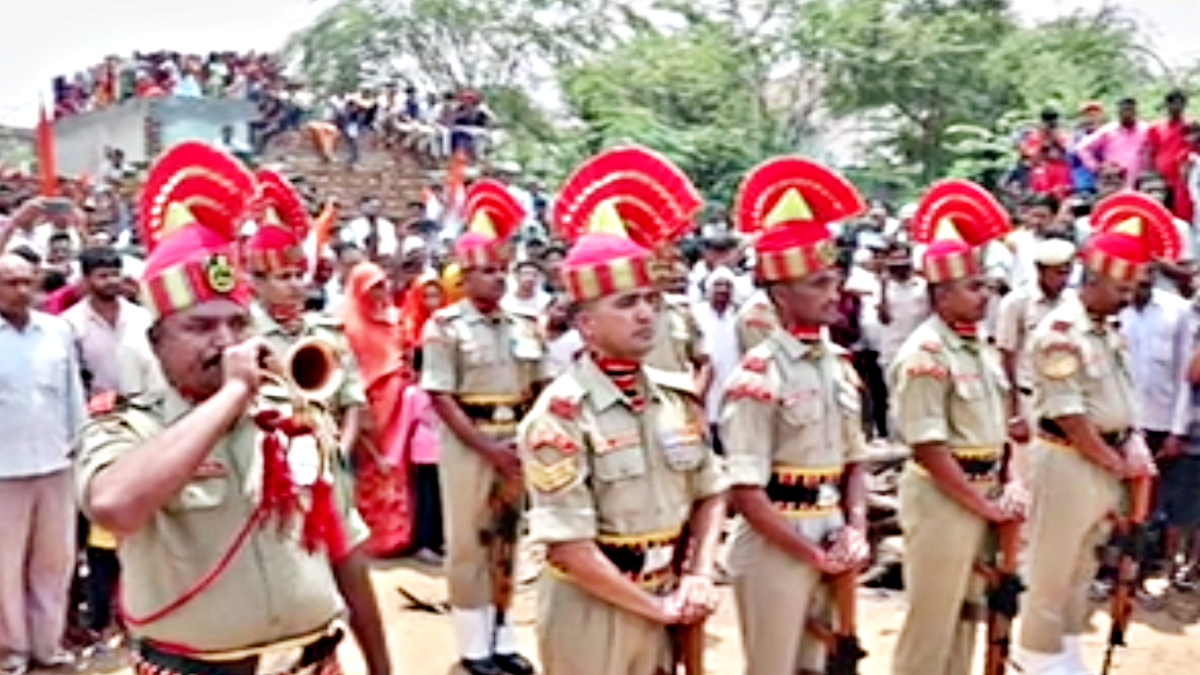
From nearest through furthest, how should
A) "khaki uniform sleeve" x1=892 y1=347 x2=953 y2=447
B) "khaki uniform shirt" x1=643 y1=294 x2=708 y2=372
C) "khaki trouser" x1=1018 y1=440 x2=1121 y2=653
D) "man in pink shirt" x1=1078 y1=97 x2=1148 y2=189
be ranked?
"khaki uniform sleeve" x1=892 y1=347 x2=953 y2=447, "khaki trouser" x1=1018 y1=440 x2=1121 y2=653, "khaki uniform shirt" x1=643 y1=294 x2=708 y2=372, "man in pink shirt" x1=1078 y1=97 x2=1148 y2=189

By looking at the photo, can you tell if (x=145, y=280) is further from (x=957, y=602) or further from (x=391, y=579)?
(x=391, y=579)

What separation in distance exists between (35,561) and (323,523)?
4.53 meters

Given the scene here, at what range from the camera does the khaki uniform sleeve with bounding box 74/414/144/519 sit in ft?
11.5

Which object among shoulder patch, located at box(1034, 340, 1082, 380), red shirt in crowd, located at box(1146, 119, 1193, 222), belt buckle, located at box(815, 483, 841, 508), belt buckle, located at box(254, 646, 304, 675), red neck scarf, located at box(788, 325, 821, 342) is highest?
red shirt in crowd, located at box(1146, 119, 1193, 222)

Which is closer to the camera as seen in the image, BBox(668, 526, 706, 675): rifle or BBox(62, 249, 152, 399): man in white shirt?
BBox(668, 526, 706, 675): rifle

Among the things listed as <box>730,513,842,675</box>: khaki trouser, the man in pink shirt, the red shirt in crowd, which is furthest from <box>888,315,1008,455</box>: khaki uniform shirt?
the man in pink shirt

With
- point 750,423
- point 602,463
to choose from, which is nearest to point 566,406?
point 602,463

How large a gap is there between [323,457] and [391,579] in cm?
602

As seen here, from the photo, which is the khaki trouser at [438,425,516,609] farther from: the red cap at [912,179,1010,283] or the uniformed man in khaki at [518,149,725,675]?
the uniformed man in khaki at [518,149,725,675]

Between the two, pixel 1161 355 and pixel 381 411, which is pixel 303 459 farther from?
pixel 1161 355

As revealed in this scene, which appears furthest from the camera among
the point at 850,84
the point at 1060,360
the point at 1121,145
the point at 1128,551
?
the point at 850,84

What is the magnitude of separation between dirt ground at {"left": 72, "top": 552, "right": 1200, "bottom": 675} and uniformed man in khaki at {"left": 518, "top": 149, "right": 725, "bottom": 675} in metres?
3.06

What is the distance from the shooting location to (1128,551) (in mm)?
7301

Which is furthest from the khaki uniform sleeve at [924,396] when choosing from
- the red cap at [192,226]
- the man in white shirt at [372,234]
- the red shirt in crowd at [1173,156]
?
the man in white shirt at [372,234]
